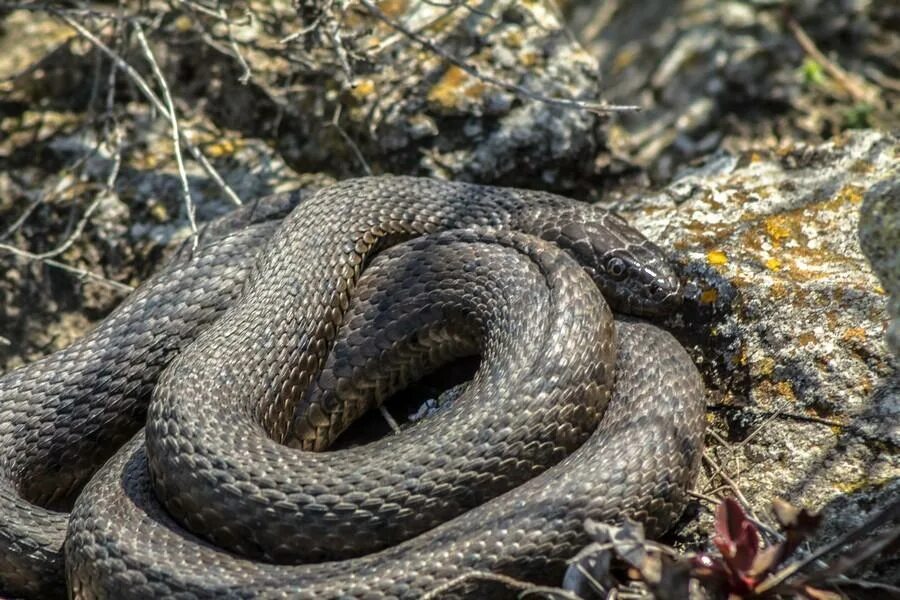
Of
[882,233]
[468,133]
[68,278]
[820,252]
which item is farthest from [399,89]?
[882,233]

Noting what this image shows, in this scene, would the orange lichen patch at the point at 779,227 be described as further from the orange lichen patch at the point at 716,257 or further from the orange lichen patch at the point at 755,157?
the orange lichen patch at the point at 755,157

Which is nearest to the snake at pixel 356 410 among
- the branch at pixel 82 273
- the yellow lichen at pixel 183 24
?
the branch at pixel 82 273

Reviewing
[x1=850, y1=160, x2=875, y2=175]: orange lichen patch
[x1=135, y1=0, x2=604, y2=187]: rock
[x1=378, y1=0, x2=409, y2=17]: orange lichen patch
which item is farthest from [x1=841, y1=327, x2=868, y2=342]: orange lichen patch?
[x1=378, y1=0, x2=409, y2=17]: orange lichen patch

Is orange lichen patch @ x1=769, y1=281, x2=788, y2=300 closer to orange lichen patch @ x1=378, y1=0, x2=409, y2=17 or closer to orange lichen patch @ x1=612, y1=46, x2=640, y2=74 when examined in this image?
orange lichen patch @ x1=378, y1=0, x2=409, y2=17

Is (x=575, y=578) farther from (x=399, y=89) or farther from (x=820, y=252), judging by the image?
(x=399, y=89)

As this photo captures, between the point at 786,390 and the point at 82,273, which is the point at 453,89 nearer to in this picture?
the point at 82,273
